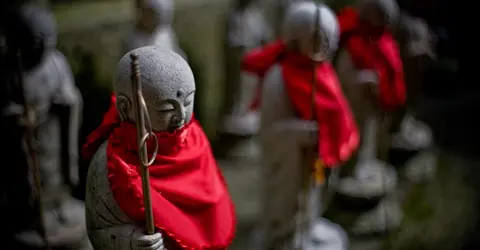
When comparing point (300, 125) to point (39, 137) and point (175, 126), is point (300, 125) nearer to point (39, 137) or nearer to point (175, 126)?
point (175, 126)

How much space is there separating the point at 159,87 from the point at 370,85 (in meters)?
2.18

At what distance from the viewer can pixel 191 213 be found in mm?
2297

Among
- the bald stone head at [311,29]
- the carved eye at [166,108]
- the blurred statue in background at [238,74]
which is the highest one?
the bald stone head at [311,29]

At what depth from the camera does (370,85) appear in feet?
13.0

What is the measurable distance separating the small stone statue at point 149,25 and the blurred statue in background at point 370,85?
1.20 m

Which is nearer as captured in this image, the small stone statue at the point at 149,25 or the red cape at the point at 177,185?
the red cape at the point at 177,185

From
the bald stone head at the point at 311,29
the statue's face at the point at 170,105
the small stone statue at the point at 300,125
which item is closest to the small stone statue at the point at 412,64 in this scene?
the small stone statue at the point at 300,125

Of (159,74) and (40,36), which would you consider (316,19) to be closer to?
(159,74)

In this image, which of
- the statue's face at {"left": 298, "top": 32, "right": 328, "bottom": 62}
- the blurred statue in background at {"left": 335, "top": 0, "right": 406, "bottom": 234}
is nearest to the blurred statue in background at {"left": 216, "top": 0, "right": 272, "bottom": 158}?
the blurred statue in background at {"left": 335, "top": 0, "right": 406, "bottom": 234}

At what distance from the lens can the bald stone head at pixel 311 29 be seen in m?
2.99

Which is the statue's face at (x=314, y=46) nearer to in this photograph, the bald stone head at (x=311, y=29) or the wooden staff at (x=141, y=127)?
the bald stone head at (x=311, y=29)

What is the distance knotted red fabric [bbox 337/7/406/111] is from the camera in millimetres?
3904

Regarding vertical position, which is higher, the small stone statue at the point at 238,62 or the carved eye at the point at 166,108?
the carved eye at the point at 166,108

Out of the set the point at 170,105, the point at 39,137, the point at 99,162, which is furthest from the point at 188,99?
the point at 39,137
